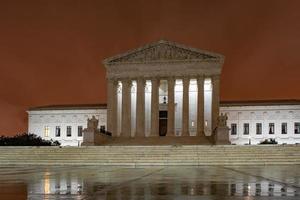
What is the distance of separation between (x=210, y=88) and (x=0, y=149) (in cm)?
3502

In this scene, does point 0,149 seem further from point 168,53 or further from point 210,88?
point 210,88

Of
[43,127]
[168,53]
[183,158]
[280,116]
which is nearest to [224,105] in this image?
[280,116]

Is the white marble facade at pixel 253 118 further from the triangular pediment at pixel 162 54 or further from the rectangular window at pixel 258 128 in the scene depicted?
the triangular pediment at pixel 162 54

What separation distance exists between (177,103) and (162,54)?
33.7 feet

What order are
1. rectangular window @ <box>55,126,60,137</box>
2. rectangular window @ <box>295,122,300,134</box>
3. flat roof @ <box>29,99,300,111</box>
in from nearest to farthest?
rectangular window @ <box>295,122,300,134</box> → flat roof @ <box>29,99,300,111</box> → rectangular window @ <box>55,126,60,137</box>

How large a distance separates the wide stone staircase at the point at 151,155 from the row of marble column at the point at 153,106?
22.7 m

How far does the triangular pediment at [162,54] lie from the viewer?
62.9 meters

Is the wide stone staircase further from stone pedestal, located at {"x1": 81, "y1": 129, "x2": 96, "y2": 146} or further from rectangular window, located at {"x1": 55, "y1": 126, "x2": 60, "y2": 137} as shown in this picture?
rectangular window, located at {"x1": 55, "y1": 126, "x2": 60, "y2": 137}

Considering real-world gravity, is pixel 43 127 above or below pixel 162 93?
below

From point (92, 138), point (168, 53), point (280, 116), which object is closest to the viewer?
point (92, 138)

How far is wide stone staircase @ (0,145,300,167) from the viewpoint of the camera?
3297cm

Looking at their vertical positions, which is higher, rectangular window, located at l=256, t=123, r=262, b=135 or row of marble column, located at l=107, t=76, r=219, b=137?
row of marble column, located at l=107, t=76, r=219, b=137

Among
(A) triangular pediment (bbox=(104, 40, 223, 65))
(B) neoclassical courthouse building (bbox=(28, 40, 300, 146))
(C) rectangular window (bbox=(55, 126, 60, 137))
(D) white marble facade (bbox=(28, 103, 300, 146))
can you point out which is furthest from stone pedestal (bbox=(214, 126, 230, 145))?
(C) rectangular window (bbox=(55, 126, 60, 137))

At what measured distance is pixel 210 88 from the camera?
67688mm
